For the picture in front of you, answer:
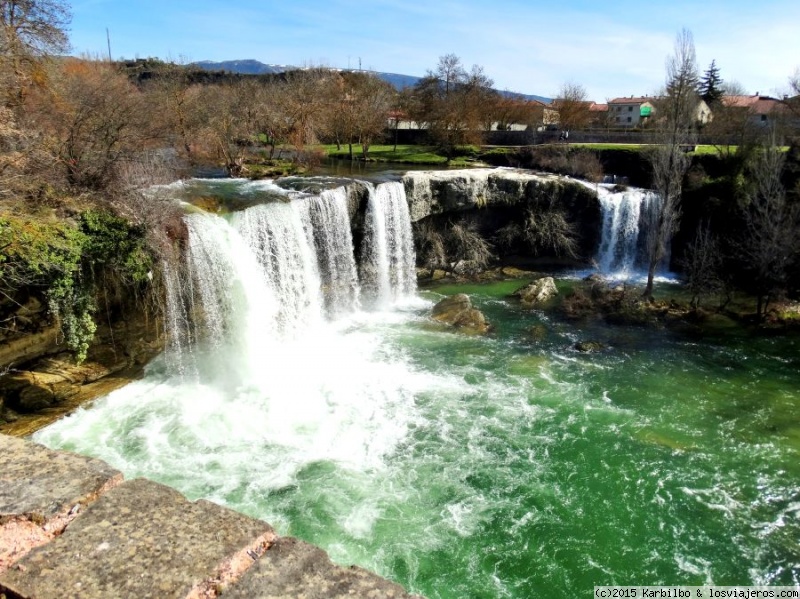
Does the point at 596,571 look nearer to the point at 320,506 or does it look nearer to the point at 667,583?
the point at 667,583

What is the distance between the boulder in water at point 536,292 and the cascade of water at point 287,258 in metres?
7.54

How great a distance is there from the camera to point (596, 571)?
7.66 meters

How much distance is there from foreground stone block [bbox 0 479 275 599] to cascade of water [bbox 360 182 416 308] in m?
16.3

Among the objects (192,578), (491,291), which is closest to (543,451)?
Answer: (192,578)

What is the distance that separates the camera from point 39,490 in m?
2.84

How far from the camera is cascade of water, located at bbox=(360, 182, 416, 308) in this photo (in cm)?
1958

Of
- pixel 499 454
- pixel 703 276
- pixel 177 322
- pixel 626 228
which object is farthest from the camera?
pixel 626 228

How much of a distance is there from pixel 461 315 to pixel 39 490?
1475 centimetres

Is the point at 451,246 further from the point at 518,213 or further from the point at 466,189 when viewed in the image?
the point at 518,213

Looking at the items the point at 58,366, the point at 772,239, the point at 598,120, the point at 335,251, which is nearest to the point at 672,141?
the point at 772,239

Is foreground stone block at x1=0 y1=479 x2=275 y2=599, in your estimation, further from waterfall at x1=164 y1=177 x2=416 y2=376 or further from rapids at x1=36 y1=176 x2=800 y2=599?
waterfall at x1=164 y1=177 x2=416 y2=376

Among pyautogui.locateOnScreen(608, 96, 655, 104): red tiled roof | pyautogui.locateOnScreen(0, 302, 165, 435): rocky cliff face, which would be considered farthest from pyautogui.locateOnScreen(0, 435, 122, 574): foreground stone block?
pyautogui.locateOnScreen(608, 96, 655, 104): red tiled roof

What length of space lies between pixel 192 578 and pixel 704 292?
1967 cm

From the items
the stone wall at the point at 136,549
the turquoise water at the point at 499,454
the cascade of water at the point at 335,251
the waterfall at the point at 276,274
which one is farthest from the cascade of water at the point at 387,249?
the stone wall at the point at 136,549
